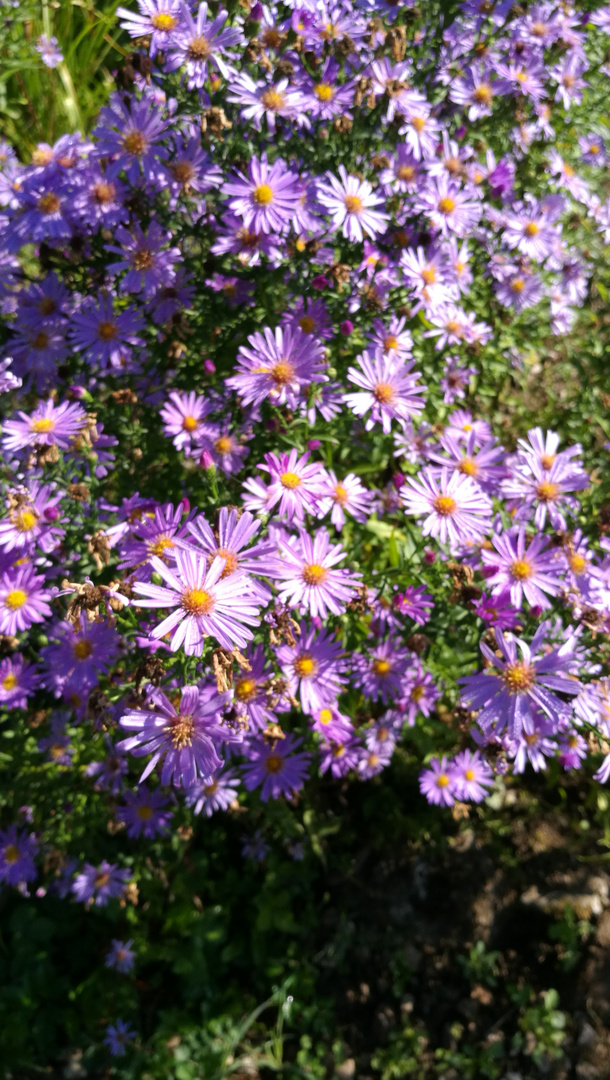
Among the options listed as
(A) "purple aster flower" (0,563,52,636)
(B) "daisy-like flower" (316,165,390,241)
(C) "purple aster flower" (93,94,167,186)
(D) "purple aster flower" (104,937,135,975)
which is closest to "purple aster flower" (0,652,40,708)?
(A) "purple aster flower" (0,563,52,636)

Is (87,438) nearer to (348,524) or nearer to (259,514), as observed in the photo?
(259,514)

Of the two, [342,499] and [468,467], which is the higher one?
[468,467]

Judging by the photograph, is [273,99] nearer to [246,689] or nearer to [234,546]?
[234,546]

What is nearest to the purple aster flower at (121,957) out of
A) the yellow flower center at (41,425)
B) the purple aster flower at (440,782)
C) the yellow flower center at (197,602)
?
the purple aster flower at (440,782)

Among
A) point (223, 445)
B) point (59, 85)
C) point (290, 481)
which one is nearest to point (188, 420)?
point (223, 445)

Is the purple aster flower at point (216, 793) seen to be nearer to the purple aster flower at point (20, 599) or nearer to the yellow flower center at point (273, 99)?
the purple aster flower at point (20, 599)

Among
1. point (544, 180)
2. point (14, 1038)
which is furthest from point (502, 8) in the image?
point (14, 1038)
